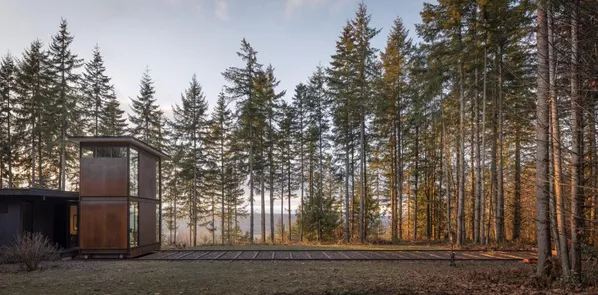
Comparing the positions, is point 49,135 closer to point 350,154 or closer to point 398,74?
point 350,154

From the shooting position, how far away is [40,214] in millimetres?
15836

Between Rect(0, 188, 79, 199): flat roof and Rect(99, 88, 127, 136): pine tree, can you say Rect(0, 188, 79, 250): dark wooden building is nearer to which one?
Rect(0, 188, 79, 199): flat roof

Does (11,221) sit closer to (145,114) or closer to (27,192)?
(27,192)

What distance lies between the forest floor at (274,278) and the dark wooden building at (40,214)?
8.91 feet

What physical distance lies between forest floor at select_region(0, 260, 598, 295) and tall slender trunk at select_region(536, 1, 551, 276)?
729 millimetres

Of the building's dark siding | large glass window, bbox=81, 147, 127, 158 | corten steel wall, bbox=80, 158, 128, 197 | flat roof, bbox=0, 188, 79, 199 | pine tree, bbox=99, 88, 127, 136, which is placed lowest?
the building's dark siding

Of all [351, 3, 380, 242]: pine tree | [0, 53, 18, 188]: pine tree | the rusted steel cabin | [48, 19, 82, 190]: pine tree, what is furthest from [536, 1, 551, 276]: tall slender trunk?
[0, 53, 18, 188]: pine tree

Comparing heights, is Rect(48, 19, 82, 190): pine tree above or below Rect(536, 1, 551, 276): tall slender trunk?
above

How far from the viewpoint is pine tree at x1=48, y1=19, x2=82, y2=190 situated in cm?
2255

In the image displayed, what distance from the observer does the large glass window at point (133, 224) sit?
14.5 meters

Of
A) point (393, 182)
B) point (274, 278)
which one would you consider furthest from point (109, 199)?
point (393, 182)

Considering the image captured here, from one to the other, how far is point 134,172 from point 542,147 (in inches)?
546

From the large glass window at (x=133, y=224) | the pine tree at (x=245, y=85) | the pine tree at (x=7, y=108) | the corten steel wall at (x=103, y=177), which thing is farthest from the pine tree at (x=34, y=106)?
the large glass window at (x=133, y=224)

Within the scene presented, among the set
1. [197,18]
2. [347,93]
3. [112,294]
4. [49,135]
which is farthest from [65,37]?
[112,294]
